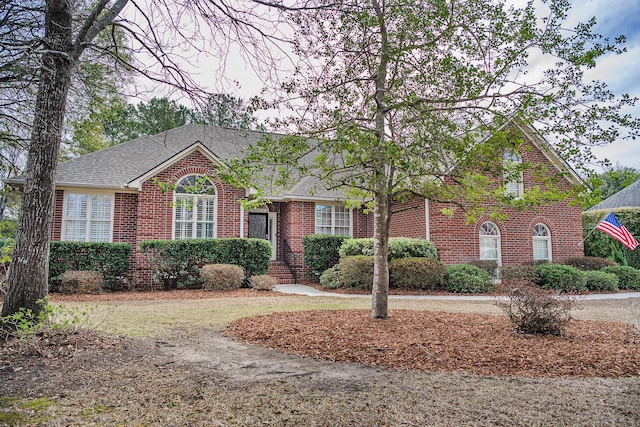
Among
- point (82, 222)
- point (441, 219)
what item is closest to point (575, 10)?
point (441, 219)

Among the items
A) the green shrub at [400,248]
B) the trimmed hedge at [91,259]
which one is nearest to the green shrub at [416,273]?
the green shrub at [400,248]

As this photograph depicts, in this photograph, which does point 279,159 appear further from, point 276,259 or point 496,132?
point 276,259

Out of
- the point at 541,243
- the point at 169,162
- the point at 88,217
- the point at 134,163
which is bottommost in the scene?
the point at 541,243

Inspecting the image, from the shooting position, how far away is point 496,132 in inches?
200

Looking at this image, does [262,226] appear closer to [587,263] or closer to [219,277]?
[219,277]

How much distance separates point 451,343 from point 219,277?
28.9 ft

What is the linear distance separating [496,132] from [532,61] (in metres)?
1.45

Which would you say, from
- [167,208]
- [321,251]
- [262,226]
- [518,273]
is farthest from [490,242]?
[167,208]

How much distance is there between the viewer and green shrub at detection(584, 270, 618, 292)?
46.0ft

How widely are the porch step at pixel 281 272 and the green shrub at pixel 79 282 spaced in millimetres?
6352

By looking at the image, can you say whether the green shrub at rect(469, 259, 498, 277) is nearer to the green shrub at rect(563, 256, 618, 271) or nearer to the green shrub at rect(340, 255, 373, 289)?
the green shrub at rect(563, 256, 618, 271)

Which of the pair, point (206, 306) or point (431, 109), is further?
point (206, 306)

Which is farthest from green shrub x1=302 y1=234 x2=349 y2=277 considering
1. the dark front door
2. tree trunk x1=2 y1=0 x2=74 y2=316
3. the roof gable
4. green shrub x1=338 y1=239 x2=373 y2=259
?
tree trunk x1=2 y1=0 x2=74 y2=316

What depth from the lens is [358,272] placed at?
1337cm
